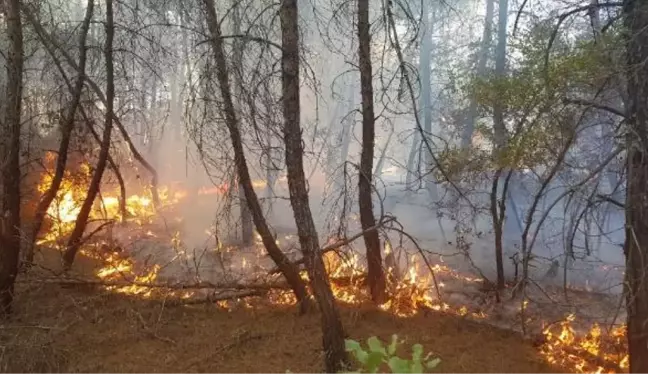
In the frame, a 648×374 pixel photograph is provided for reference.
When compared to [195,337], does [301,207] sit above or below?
above

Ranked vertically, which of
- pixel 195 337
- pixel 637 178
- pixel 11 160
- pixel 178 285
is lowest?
pixel 195 337

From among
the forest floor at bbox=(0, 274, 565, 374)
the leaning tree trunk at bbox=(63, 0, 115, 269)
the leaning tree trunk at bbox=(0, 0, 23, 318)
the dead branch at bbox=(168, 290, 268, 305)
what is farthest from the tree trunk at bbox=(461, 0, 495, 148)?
the leaning tree trunk at bbox=(0, 0, 23, 318)

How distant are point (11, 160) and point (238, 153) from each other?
3356mm

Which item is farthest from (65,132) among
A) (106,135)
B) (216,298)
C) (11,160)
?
(216,298)

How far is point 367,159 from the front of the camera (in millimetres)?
8664

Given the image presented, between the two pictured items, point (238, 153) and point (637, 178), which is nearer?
point (637, 178)

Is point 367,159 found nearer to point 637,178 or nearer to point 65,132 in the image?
point 637,178

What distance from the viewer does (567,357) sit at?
7.70m

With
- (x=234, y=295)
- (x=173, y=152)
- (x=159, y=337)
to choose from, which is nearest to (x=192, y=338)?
(x=159, y=337)

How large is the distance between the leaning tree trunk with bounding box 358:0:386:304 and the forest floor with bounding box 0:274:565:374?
0.60 m

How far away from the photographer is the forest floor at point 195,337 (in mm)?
6832

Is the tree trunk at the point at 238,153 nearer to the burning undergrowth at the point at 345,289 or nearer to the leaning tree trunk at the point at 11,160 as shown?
the burning undergrowth at the point at 345,289

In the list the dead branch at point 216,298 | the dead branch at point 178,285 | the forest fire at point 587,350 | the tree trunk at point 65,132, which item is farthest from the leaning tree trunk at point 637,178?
the tree trunk at point 65,132

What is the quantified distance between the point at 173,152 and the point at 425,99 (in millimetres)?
16517
